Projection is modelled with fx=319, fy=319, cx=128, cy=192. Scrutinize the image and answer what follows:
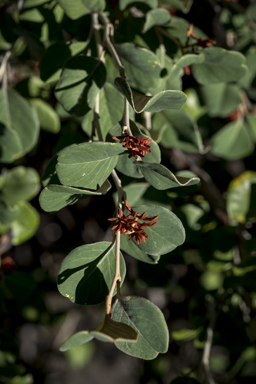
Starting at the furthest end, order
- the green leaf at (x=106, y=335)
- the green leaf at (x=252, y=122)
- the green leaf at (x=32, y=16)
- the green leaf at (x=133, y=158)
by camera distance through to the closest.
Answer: the green leaf at (x=252, y=122) < the green leaf at (x=32, y=16) < the green leaf at (x=133, y=158) < the green leaf at (x=106, y=335)

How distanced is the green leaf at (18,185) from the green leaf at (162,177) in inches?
28.0

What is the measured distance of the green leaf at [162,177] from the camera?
0.48 meters

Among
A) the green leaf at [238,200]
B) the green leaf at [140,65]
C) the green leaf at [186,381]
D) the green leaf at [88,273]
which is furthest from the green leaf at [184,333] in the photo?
the green leaf at [140,65]

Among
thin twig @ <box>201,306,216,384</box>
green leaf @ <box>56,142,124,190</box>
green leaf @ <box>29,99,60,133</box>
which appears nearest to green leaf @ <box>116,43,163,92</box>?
green leaf @ <box>56,142,124,190</box>

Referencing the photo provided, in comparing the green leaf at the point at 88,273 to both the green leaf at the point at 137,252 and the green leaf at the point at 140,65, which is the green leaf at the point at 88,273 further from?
the green leaf at the point at 140,65

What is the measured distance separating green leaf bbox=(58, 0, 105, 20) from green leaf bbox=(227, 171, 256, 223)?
2.50 ft

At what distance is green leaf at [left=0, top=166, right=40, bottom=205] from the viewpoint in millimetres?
1136

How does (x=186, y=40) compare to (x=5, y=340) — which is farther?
(x=5, y=340)

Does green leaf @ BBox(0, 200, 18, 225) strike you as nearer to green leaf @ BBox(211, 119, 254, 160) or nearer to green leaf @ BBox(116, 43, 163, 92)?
green leaf @ BBox(116, 43, 163, 92)

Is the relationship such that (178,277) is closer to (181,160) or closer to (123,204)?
(181,160)

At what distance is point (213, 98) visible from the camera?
1.23 m

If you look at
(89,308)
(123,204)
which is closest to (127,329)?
(123,204)

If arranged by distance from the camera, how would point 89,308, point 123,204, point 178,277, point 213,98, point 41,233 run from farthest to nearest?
point 89,308 < point 41,233 < point 178,277 < point 213,98 < point 123,204

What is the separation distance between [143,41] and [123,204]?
496 mm
